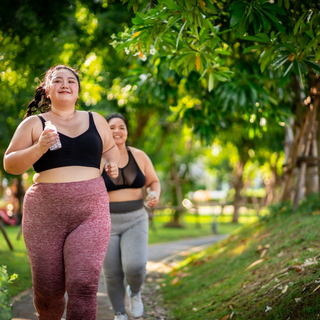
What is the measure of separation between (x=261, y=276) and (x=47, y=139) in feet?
11.0

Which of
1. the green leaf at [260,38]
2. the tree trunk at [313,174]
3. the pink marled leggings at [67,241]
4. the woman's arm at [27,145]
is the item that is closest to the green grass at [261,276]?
the tree trunk at [313,174]

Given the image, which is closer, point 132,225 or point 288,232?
point 132,225

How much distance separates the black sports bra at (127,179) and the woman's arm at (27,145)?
1.60 meters

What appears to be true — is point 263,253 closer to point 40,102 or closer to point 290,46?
point 290,46

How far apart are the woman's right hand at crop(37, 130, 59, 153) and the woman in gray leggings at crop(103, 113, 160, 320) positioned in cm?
176

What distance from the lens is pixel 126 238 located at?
175 inches

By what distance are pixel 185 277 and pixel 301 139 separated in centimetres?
323

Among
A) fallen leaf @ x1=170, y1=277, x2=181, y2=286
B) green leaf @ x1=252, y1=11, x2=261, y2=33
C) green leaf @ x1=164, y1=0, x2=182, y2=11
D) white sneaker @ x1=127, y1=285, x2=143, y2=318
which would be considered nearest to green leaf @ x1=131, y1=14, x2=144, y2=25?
green leaf @ x1=164, y1=0, x2=182, y2=11

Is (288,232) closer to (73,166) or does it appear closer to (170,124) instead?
(73,166)

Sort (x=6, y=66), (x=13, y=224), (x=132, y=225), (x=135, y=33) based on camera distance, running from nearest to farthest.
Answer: (x=135, y=33)
(x=132, y=225)
(x=6, y=66)
(x=13, y=224)

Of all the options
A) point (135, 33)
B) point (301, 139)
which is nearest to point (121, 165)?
point (135, 33)

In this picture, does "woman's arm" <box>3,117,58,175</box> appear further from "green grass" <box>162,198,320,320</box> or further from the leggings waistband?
"green grass" <box>162,198,320,320</box>

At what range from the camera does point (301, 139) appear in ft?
26.1

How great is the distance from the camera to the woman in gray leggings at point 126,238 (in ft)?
14.4
